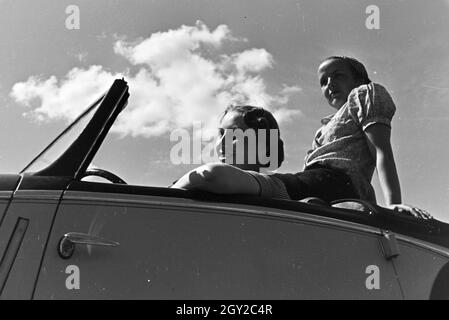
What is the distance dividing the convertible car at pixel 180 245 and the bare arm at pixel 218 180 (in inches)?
1.4

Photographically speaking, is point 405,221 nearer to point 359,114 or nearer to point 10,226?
point 359,114

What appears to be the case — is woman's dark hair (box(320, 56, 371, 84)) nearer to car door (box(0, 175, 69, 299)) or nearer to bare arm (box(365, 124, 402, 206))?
bare arm (box(365, 124, 402, 206))

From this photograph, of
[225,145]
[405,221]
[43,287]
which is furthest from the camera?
[225,145]

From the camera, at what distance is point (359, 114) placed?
118 inches

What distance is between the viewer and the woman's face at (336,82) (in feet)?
11.1

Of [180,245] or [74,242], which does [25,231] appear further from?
[180,245]

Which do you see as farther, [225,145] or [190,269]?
[225,145]

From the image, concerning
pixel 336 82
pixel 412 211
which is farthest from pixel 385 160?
pixel 336 82

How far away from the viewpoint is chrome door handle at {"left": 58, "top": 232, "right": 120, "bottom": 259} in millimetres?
1895

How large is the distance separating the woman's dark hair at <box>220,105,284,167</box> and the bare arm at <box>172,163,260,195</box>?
0.76m

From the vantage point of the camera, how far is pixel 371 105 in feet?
9.71
